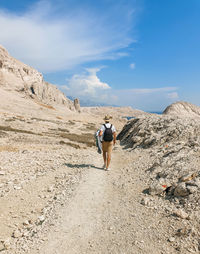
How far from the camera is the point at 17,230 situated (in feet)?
20.1

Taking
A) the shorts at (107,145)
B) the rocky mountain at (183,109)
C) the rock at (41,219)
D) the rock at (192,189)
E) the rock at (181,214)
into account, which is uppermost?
the rocky mountain at (183,109)

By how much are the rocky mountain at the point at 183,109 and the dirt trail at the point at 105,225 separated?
3228 cm

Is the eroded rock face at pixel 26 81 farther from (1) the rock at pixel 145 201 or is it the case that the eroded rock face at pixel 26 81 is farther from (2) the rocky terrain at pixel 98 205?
(1) the rock at pixel 145 201

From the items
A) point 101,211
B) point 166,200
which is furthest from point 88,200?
point 166,200

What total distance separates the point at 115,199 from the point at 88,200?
1.18 metres

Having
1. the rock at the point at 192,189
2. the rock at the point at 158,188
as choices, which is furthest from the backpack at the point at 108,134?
the rock at the point at 192,189

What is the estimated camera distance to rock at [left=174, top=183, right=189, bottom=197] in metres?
7.21

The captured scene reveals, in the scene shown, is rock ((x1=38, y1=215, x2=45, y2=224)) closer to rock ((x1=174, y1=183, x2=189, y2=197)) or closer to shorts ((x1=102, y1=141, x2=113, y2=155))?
rock ((x1=174, y1=183, x2=189, y2=197))

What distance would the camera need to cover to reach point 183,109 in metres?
39.2

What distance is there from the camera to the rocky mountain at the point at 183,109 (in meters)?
38.0

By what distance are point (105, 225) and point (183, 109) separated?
125ft

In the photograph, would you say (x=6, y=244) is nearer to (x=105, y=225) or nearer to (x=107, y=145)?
(x=105, y=225)

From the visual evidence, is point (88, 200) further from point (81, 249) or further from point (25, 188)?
point (25, 188)

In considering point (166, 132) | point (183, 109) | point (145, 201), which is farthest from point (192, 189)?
point (183, 109)
